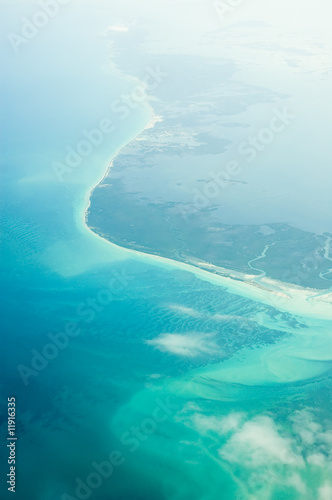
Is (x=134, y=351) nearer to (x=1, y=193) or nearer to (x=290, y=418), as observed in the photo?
(x=290, y=418)

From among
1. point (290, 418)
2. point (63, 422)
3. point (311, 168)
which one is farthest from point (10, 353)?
point (311, 168)
